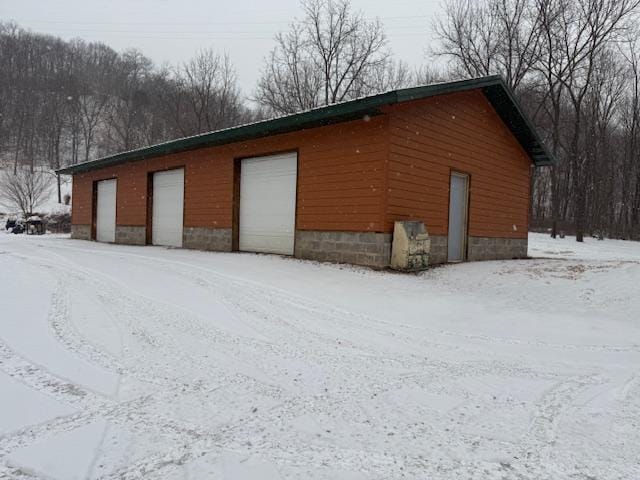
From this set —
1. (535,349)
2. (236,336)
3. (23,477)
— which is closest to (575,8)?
(535,349)

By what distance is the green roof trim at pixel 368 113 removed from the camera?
8484 millimetres

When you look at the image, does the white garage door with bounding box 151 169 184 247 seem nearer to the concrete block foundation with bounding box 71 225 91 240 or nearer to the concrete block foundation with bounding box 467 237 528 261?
the concrete block foundation with bounding box 71 225 91 240

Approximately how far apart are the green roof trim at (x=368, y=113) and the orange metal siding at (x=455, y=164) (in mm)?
320

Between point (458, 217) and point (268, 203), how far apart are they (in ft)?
17.0

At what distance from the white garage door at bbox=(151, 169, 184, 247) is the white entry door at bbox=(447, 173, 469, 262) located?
889cm

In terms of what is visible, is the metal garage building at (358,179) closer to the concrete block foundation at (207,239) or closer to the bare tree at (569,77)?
the concrete block foundation at (207,239)

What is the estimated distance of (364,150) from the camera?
361 inches

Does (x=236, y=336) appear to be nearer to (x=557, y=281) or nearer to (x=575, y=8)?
(x=557, y=281)

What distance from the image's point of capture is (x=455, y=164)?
1100 cm

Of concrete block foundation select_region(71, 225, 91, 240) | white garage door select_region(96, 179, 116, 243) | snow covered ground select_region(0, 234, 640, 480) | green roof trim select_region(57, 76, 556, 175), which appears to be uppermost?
green roof trim select_region(57, 76, 556, 175)

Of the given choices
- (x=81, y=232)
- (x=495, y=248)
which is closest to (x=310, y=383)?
(x=495, y=248)

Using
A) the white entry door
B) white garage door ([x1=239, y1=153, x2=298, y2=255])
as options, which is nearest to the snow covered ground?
white garage door ([x1=239, y1=153, x2=298, y2=255])

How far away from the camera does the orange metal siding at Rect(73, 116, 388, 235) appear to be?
9.04 m

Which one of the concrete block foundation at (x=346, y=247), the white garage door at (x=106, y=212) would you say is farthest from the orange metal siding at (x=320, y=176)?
the white garage door at (x=106, y=212)
